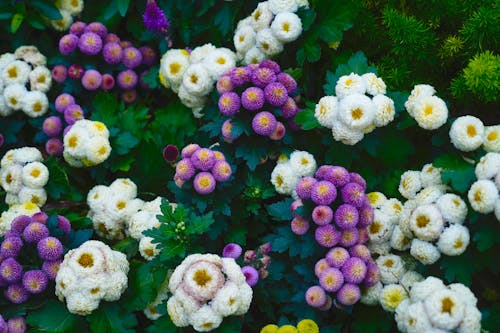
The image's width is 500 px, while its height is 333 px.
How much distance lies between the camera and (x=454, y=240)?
7.57 feet

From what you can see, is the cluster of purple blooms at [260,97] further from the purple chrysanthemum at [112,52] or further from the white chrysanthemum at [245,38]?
the purple chrysanthemum at [112,52]

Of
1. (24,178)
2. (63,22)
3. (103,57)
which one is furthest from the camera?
(63,22)

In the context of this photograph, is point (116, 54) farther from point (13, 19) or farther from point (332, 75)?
point (332, 75)

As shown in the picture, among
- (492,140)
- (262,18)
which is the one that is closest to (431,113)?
(492,140)

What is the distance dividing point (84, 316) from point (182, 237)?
25.3 inches

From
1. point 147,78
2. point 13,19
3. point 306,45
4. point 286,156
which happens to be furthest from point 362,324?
point 13,19

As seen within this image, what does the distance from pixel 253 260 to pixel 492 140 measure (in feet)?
3.96

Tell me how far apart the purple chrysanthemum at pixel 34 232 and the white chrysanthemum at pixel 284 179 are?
1.11m

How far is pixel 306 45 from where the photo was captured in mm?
3008

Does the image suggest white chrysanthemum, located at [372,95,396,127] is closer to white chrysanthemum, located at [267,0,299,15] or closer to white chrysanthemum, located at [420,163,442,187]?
white chrysanthemum, located at [420,163,442,187]

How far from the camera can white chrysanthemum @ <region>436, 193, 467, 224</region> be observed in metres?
2.35

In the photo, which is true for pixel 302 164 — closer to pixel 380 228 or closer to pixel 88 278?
pixel 380 228

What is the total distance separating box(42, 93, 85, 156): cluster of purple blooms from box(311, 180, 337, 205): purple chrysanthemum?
1619 mm

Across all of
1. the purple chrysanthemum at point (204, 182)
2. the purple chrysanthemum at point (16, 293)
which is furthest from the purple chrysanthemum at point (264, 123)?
the purple chrysanthemum at point (16, 293)
